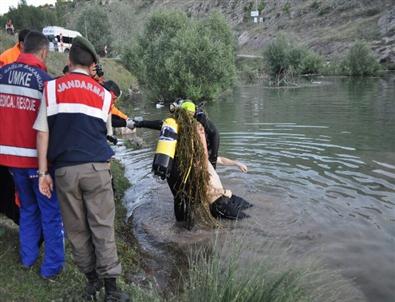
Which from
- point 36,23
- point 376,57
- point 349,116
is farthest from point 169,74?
point 36,23

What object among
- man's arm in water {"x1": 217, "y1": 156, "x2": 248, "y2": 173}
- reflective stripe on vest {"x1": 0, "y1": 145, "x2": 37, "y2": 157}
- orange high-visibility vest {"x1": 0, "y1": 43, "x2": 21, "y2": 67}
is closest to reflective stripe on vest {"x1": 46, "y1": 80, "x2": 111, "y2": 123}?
reflective stripe on vest {"x1": 0, "y1": 145, "x2": 37, "y2": 157}

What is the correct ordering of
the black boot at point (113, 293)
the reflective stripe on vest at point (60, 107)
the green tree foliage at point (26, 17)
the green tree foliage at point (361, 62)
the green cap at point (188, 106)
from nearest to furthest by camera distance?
the reflective stripe on vest at point (60, 107), the black boot at point (113, 293), the green cap at point (188, 106), the green tree foliage at point (361, 62), the green tree foliage at point (26, 17)

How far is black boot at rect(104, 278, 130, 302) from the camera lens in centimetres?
388

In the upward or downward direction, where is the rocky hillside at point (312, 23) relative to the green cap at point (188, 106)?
upward

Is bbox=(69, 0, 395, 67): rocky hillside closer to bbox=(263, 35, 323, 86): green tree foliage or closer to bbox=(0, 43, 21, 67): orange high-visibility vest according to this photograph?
bbox=(263, 35, 323, 86): green tree foliage

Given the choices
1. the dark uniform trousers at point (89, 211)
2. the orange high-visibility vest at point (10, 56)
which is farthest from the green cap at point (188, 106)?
the orange high-visibility vest at point (10, 56)

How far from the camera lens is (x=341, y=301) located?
4574 mm

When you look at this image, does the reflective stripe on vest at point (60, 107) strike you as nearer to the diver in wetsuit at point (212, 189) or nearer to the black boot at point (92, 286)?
the black boot at point (92, 286)

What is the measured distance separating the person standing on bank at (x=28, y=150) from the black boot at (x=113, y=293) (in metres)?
0.71

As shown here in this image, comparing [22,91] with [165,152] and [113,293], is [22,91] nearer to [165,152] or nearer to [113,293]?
[165,152]

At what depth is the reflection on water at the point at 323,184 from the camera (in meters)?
5.91

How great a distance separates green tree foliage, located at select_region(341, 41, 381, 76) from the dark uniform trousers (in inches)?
1955

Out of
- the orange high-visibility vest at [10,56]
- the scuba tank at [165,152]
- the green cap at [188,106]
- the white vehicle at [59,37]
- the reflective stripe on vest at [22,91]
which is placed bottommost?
the scuba tank at [165,152]

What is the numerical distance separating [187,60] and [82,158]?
949 inches
